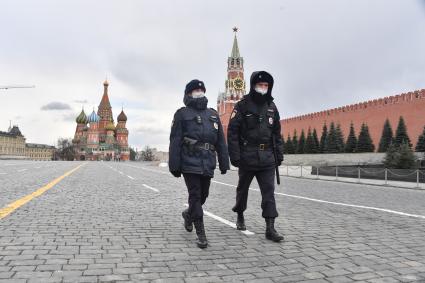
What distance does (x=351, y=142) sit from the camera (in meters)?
42.9

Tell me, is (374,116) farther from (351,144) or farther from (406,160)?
(406,160)

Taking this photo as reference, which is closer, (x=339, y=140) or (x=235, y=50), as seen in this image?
(x=339, y=140)

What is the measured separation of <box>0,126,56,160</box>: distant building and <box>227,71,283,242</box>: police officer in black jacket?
15540cm

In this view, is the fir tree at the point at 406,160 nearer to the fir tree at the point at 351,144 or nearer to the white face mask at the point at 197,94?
the fir tree at the point at 351,144

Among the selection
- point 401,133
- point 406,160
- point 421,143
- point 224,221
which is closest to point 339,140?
point 401,133

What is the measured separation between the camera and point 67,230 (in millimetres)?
5363

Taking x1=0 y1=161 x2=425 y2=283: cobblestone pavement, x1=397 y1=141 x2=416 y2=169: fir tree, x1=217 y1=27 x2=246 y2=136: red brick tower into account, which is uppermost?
x1=217 y1=27 x2=246 y2=136: red brick tower

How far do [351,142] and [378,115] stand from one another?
454cm

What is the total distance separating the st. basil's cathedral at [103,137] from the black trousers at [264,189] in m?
120

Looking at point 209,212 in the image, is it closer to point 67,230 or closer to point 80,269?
point 67,230

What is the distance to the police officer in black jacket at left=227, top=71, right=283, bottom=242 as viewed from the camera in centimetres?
528

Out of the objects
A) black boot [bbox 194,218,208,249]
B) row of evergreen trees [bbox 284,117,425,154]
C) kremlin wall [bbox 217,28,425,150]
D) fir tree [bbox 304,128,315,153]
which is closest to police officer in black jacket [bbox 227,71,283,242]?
black boot [bbox 194,218,208,249]

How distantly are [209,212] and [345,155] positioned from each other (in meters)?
37.6

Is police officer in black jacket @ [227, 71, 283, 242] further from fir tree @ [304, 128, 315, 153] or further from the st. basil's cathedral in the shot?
the st. basil's cathedral
